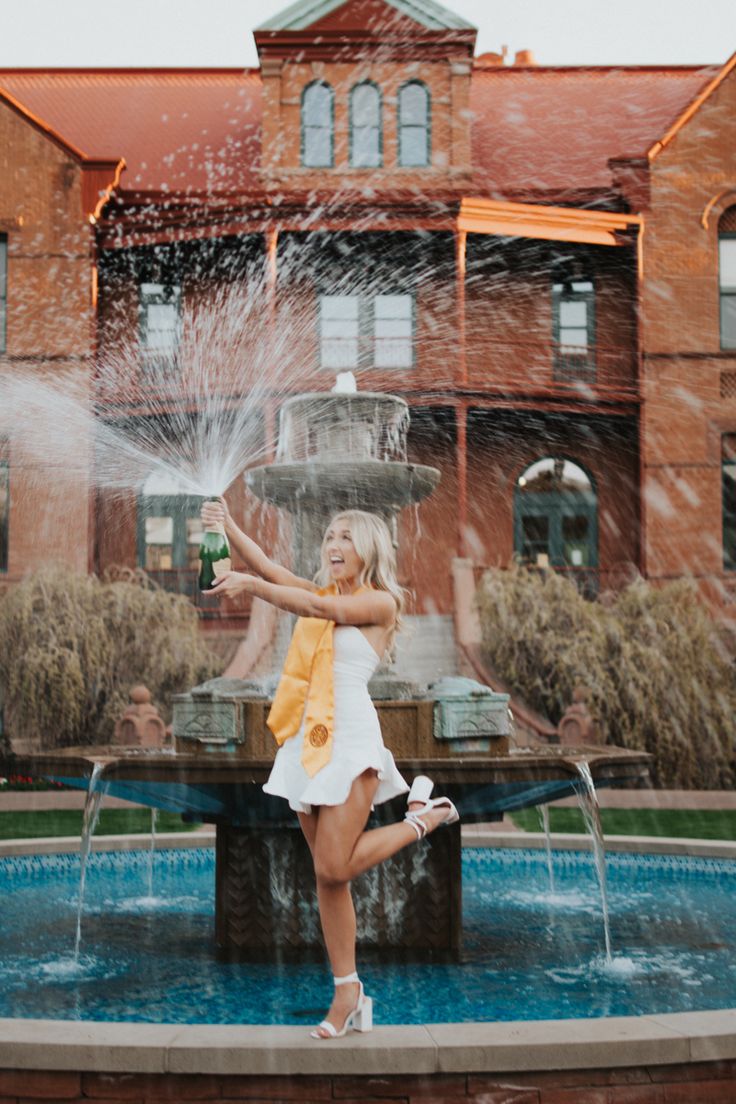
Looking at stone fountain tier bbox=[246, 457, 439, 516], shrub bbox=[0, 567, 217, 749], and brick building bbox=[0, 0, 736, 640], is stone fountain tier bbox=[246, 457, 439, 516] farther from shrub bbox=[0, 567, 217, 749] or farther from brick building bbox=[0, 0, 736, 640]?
brick building bbox=[0, 0, 736, 640]

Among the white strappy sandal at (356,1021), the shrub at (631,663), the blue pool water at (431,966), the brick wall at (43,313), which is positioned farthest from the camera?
the brick wall at (43,313)

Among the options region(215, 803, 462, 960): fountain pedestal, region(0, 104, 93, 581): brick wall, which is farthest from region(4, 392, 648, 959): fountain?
region(0, 104, 93, 581): brick wall

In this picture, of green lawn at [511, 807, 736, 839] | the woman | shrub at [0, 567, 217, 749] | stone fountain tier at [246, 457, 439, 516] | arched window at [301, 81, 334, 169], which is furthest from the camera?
arched window at [301, 81, 334, 169]

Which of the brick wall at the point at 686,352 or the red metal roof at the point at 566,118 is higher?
the red metal roof at the point at 566,118

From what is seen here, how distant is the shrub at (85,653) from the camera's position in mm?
16375

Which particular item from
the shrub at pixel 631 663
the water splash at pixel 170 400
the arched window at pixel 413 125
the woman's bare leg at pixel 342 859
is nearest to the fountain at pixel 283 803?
the woman's bare leg at pixel 342 859

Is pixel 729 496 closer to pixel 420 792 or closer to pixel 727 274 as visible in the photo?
pixel 727 274

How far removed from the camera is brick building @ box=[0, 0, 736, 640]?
23.0m

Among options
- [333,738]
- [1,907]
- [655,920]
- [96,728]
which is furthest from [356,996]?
[96,728]

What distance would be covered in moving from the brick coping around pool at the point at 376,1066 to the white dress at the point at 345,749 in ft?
2.64

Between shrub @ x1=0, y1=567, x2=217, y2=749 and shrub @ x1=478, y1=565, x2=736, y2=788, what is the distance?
13.6ft

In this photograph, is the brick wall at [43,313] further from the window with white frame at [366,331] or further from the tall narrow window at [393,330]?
the tall narrow window at [393,330]

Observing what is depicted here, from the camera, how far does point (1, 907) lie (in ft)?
26.3

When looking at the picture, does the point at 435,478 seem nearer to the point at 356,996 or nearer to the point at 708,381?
the point at 356,996
